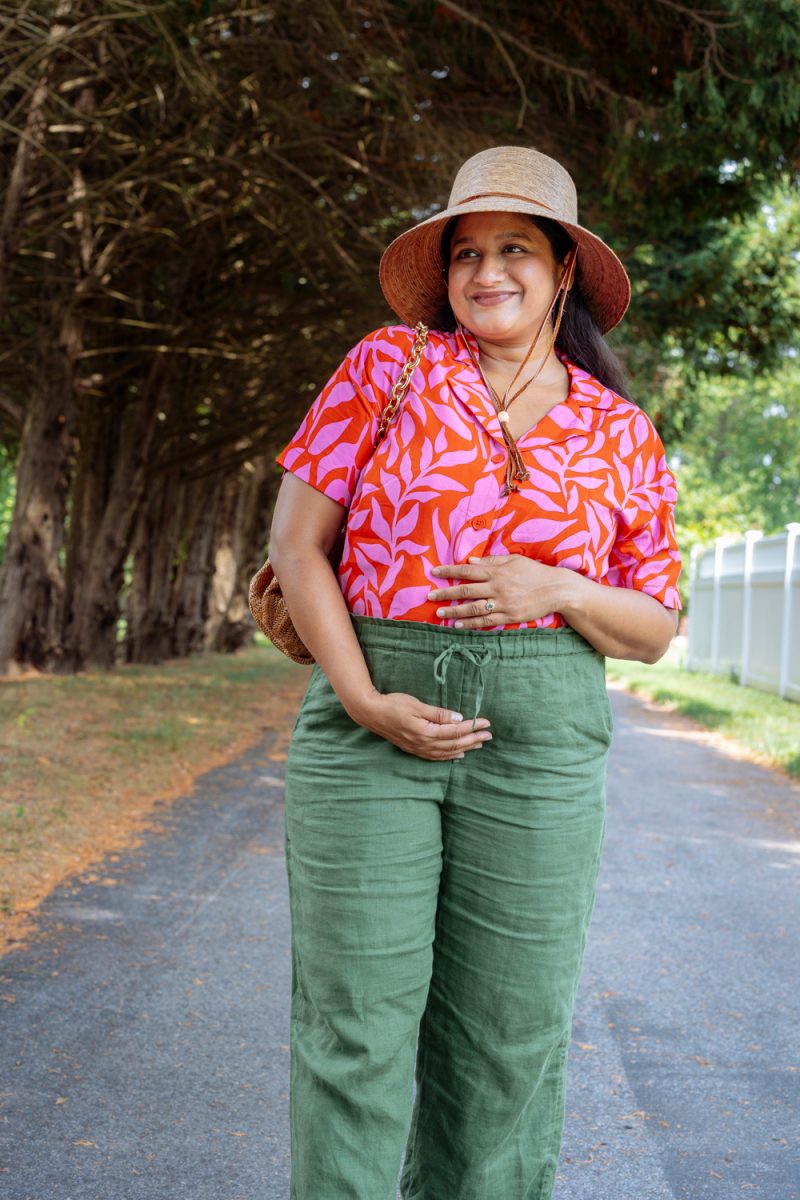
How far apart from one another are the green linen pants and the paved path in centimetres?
97

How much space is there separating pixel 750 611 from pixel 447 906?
16684 millimetres

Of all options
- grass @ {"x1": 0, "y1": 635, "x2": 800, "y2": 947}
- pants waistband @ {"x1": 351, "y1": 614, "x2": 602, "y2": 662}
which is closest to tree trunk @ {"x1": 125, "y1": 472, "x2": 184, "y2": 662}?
grass @ {"x1": 0, "y1": 635, "x2": 800, "y2": 947}

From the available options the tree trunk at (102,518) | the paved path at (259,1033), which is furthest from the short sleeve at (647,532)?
the tree trunk at (102,518)

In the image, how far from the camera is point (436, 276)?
8.80 feet

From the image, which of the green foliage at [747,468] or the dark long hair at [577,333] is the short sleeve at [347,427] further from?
the green foliage at [747,468]

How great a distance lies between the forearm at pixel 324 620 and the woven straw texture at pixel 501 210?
2.12 feet

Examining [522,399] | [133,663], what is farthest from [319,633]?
[133,663]

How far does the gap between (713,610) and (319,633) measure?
2009 centimetres

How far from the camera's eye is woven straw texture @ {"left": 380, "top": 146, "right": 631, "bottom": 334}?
97.3 inches

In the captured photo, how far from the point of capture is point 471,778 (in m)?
2.28

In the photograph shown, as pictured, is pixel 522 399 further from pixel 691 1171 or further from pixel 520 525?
pixel 691 1171

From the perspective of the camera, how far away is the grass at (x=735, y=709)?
1173 centimetres

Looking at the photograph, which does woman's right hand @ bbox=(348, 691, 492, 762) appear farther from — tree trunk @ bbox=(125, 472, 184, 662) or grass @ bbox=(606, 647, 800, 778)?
tree trunk @ bbox=(125, 472, 184, 662)

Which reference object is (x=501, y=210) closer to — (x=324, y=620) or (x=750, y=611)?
(x=324, y=620)
